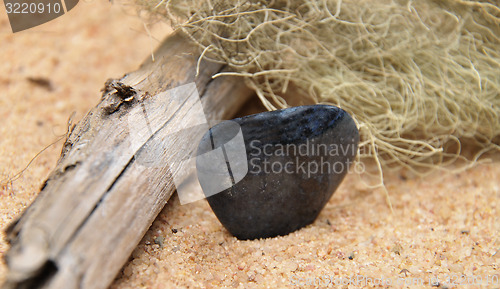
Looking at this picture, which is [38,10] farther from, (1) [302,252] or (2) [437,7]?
(2) [437,7]

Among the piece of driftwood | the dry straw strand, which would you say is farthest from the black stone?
the dry straw strand

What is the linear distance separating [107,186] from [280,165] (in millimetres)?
523

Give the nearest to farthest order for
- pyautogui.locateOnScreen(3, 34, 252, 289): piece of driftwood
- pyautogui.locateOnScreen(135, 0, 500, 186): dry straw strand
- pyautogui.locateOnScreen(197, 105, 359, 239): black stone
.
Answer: pyautogui.locateOnScreen(3, 34, 252, 289): piece of driftwood < pyautogui.locateOnScreen(197, 105, 359, 239): black stone < pyautogui.locateOnScreen(135, 0, 500, 186): dry straw strand

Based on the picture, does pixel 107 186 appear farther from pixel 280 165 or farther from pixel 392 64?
pixel 392 64

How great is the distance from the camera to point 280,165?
4.30 ft

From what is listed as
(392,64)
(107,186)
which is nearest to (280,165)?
(107,186)

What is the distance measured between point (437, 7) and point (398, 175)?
0.77 meters

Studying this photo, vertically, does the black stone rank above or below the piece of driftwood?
below

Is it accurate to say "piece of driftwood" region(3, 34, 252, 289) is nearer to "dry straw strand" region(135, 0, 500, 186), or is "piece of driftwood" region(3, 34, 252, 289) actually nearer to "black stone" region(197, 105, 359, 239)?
"black stone" region(197, 105, 359, 239)

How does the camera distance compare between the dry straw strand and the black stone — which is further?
the dry straw strand

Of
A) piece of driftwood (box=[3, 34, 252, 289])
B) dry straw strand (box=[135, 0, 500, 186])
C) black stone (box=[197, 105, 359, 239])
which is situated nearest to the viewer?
piece of driftwood (box=[3, 34, 252, 289])

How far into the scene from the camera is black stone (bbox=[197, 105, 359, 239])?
1269 millimetres

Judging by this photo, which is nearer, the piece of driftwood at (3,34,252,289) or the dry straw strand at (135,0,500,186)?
the piece of driftwood at (3,34,252,289)

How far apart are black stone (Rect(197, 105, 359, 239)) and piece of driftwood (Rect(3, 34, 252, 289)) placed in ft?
0.60
